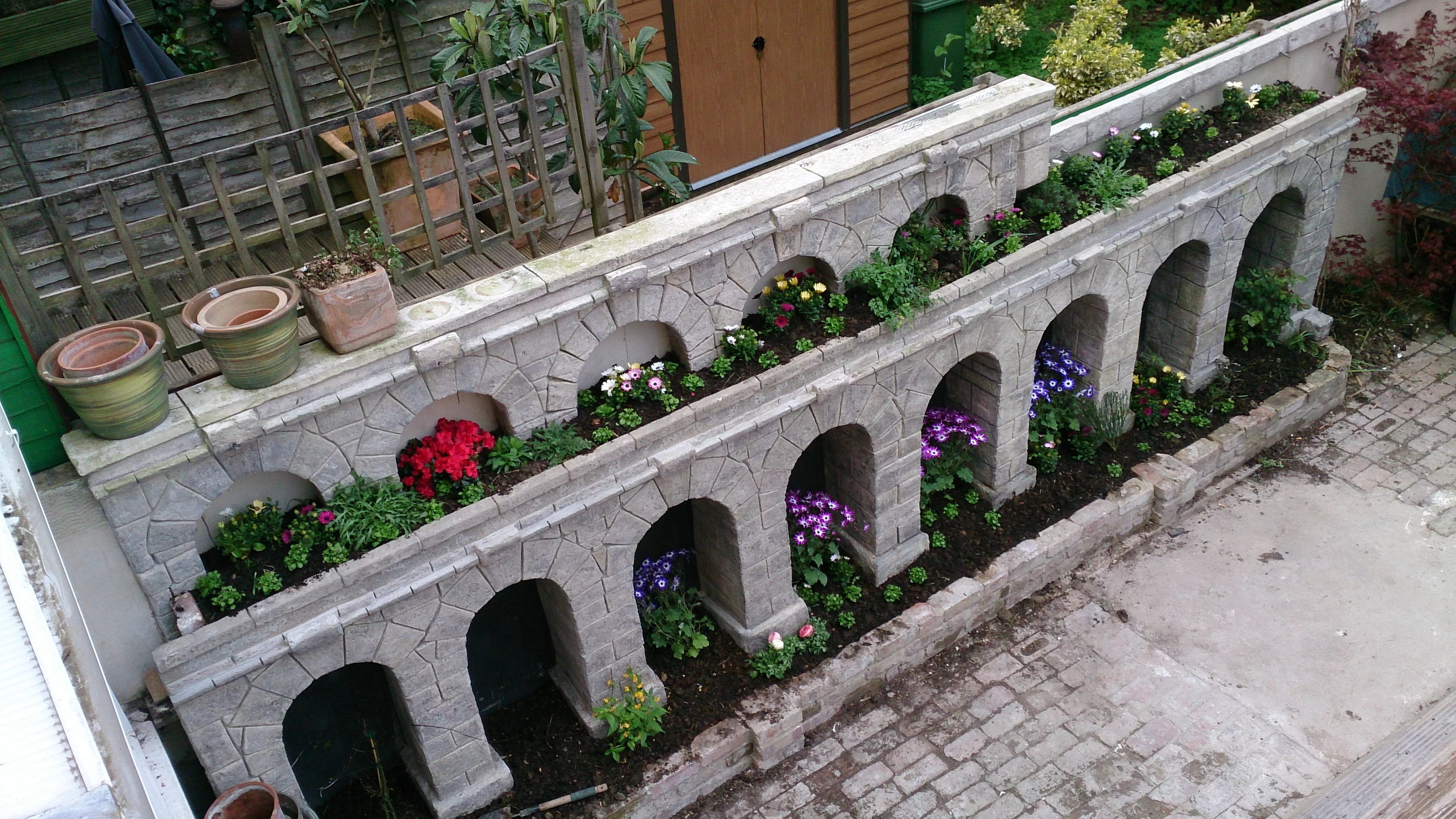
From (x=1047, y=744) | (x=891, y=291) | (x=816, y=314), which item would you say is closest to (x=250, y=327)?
(x=816, y=314)

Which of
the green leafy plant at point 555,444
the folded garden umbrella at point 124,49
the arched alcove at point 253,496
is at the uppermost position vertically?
the folded garden umbrella at point 124,49

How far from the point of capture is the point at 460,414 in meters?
7.54

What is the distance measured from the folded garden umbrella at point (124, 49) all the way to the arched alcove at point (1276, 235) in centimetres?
914

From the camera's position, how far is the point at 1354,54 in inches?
440

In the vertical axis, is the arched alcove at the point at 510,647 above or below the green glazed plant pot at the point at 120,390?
below

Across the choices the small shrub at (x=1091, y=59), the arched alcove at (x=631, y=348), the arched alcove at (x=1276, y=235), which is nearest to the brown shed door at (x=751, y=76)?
the small shrub at (x=1091, y=59)

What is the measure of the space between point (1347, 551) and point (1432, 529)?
0.83 meters

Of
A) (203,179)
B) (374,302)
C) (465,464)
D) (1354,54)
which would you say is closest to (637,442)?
(465,464)

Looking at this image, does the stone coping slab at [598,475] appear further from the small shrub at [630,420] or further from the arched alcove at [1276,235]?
the arched alcove at [1276,235]

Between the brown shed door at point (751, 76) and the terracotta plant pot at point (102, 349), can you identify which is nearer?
the terracotta plant pot at point (102, 349)

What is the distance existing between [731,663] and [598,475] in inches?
88.0

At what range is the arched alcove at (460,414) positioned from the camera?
7375mm

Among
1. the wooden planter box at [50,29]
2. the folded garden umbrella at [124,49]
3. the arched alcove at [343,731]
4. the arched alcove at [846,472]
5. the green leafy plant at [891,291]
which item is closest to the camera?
the arched alcove at [343,731]

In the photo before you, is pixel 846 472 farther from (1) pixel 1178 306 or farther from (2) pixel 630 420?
(1) pixel 1178 306
